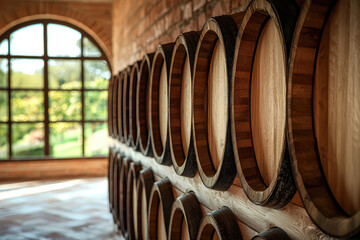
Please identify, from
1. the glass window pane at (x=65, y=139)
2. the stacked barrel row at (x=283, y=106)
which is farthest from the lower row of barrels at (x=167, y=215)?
the glass window pane at (x=65, y=139)

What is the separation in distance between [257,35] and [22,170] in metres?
8.04

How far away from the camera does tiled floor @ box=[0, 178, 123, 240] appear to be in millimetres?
4219

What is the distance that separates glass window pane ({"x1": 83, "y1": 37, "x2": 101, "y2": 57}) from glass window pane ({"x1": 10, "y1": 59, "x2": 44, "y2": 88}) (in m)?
1.06

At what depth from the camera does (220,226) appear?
4.17 feet

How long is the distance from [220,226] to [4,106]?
8183mm

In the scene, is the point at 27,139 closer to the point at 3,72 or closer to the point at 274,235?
the point at 3,72

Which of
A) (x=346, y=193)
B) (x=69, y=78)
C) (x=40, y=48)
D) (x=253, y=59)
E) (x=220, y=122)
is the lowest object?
(x=346, y=193)

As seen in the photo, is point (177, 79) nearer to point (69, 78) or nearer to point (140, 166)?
point (140, 166)

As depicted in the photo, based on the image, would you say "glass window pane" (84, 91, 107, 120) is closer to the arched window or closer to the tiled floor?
the arched window

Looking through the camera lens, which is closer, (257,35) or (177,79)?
(257,35)

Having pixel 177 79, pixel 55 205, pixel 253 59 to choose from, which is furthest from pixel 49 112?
pixel 253 59

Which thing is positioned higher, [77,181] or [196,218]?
[196,218]

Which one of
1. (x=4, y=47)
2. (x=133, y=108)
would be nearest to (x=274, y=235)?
(x=133, y=108)

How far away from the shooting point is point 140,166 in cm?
281
